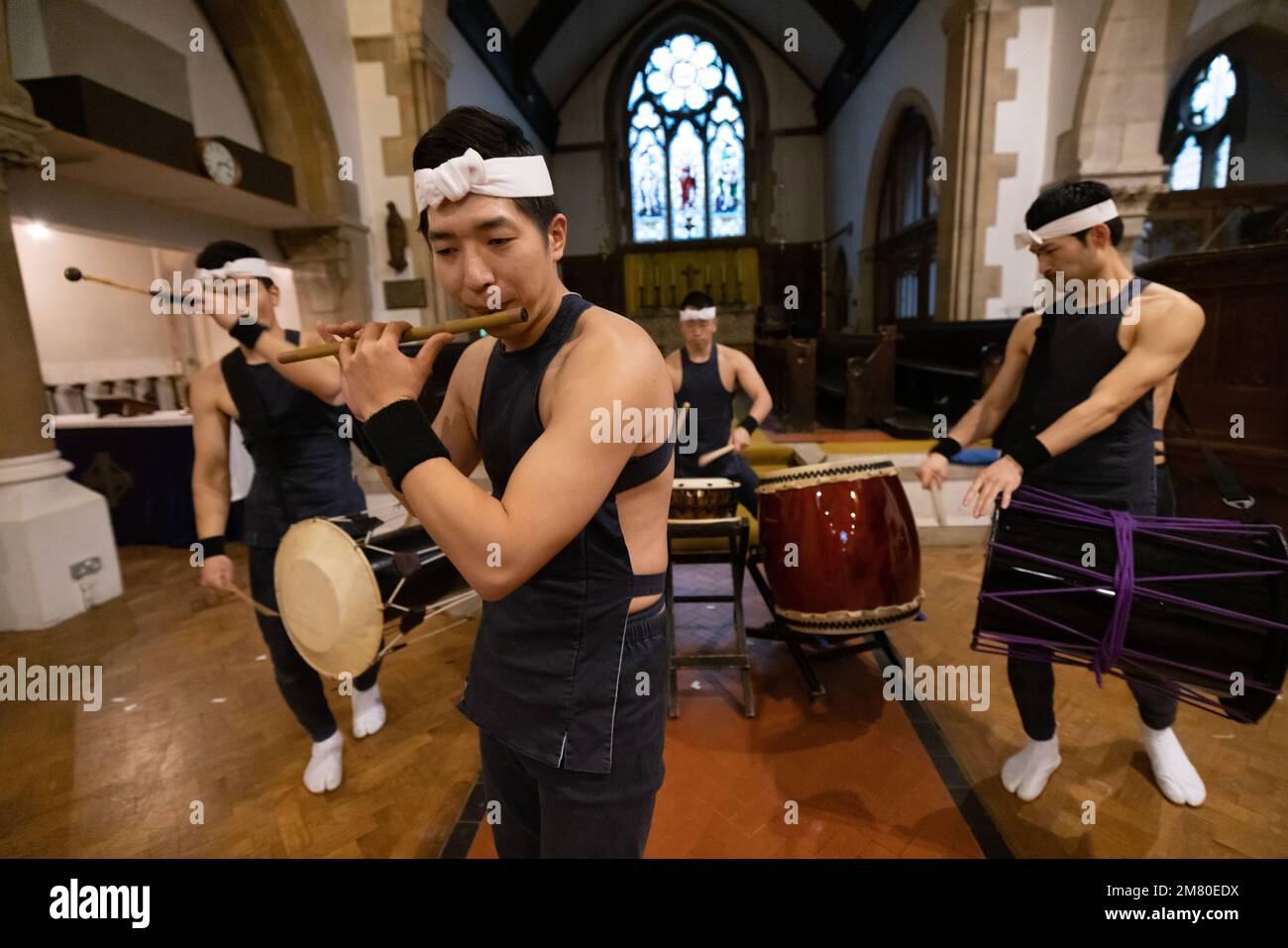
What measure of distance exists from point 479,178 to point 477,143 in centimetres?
8

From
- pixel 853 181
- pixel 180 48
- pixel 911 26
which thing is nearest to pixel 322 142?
pixel 180 48

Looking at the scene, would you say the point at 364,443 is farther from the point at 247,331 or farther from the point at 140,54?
the point at 140,54

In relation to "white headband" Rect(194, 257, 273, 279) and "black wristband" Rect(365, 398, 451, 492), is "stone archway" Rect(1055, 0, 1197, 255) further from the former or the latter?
"black wristband" Rect(365, 398, 451, 492)

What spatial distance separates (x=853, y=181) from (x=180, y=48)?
11.7 metres

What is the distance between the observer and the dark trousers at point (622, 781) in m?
1.14

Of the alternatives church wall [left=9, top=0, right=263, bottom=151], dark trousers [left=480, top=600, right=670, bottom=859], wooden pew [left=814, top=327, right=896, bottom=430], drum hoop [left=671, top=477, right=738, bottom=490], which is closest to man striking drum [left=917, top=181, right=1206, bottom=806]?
drum hoop [left=671, top=477, right=738, bottom=490]

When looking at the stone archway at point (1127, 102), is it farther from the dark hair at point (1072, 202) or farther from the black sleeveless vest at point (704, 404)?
the dark hair at point (1072, 202)

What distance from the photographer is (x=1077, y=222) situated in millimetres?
2035

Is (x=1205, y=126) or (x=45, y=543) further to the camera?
(x=1205, y=126)

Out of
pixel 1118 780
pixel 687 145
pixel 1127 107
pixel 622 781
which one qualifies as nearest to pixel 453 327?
pixel 622 781

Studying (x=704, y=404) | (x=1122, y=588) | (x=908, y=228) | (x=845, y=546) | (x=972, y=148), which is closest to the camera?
(x=1122, y=588)

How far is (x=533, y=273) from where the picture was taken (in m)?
1.06
